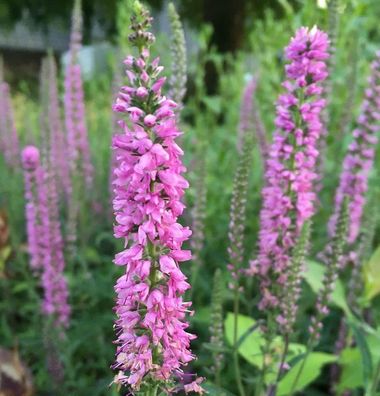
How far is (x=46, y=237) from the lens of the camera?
3.30 metres

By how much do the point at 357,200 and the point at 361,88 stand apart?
299 cm

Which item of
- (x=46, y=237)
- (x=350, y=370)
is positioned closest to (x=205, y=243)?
(x=46, y=237)

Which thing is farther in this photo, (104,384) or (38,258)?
(38,258)

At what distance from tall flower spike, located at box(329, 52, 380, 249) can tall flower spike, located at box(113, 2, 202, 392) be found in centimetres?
207

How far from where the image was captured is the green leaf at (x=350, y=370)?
2.99 m

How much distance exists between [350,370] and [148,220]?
7.18 feet

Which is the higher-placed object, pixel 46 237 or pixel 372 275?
pixel 46 237

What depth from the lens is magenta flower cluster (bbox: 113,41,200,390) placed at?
1.32 m

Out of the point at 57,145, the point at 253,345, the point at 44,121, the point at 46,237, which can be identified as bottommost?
the point at 253,345

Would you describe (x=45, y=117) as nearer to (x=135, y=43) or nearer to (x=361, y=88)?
(x=135, y=43)

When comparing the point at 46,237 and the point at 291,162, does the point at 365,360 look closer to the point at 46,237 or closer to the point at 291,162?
the point at 291,162

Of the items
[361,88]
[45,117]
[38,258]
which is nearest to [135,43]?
[38,258]

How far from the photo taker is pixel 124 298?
1.44 metres

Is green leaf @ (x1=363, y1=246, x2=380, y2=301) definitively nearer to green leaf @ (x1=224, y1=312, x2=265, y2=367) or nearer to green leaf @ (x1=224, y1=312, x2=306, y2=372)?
green leaf @ (x1=224, y1=312, x2=306, y2=372)
